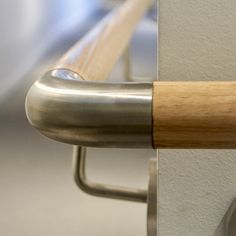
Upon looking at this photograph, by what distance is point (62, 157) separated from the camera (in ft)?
6.02

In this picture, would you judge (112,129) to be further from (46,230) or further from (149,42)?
(149,42)

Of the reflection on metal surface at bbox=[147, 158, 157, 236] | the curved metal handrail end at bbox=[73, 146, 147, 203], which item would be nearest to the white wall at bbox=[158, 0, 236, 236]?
the reflection on metal surface at bbox=[147, 158, 157, 236]

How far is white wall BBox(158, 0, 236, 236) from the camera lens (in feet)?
0.96

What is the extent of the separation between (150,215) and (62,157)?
4.79ft

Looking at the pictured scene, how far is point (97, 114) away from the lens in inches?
8.9

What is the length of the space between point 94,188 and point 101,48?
259 mm

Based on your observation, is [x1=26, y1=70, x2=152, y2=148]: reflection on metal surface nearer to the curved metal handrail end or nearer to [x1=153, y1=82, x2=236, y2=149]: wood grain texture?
[x1=153, y1=82, x2=236, y2=149]: wood grain texture

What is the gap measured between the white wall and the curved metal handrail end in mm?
290

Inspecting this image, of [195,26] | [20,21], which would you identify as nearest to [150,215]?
[195,26]

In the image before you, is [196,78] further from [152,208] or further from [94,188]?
[94,188]

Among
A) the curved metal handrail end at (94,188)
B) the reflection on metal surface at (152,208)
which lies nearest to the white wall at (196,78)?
the reflection on metal surface at (152,208)

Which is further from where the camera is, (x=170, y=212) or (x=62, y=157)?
(x=62, y=157)

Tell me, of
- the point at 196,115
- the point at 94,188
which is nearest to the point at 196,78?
the point at 196,115

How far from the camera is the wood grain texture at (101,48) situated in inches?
12.9
